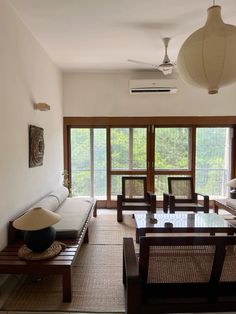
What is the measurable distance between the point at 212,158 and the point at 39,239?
173 inches

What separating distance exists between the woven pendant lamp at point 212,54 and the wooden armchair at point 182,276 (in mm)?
1112

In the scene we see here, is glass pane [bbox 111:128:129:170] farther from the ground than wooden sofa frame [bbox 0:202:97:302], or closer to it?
farther from the ground

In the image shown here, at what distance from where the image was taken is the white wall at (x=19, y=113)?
2.64m

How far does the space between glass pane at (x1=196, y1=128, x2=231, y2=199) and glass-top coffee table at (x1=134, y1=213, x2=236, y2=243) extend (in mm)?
2115

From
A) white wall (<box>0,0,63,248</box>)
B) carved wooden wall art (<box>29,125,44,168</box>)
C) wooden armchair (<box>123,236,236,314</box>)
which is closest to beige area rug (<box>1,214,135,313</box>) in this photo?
white wall (<box>0,0,63,248</box>)

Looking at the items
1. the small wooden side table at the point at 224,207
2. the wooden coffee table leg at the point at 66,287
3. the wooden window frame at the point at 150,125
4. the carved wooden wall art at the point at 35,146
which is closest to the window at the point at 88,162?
the wooden window frame at the point at 150,125

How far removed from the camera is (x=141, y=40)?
3758mm

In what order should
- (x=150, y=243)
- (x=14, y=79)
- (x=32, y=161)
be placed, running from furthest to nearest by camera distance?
(x=32, y=161) < (x=14, y=79) < (x=150, y=243)

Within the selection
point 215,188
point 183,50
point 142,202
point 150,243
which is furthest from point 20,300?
point 215,188

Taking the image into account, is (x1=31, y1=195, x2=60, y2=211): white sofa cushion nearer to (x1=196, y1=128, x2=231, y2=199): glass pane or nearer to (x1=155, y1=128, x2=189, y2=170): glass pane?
(x1=155, y1=128, x2=189, y2=170): glass pane

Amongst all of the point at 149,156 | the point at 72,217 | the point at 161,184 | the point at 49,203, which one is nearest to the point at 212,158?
the point at 161,184

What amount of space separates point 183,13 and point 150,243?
272 centimetres

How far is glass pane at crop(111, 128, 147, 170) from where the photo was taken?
559 centimetres

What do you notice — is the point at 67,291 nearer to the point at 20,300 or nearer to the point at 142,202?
the point at 20,300
